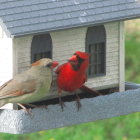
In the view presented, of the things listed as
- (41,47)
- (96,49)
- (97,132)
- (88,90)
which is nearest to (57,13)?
(41,47)

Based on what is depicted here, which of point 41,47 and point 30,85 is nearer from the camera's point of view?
point 30,85

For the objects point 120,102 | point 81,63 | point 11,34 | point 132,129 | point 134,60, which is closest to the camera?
point 11,34

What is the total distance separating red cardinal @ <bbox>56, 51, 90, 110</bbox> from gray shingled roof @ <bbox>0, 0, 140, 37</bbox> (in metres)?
0.26

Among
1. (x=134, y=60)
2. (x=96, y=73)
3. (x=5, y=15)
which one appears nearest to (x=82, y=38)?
(x=96, y=73)

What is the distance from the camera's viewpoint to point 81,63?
625 cm

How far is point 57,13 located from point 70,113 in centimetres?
81

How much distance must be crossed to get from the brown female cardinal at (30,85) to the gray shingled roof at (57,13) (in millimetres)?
281

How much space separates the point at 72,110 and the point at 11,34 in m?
0.94

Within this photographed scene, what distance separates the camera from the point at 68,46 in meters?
6.48

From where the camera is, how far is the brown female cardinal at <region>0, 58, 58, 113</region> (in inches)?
235

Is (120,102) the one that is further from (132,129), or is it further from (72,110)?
(132,129)

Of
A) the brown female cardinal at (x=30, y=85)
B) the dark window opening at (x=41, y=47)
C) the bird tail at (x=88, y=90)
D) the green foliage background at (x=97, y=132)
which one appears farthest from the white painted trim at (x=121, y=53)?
the green foliage background at (x=97, y=132)

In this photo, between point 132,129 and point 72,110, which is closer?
point 72,110

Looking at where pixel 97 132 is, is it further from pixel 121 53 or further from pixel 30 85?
pixel 30 85
